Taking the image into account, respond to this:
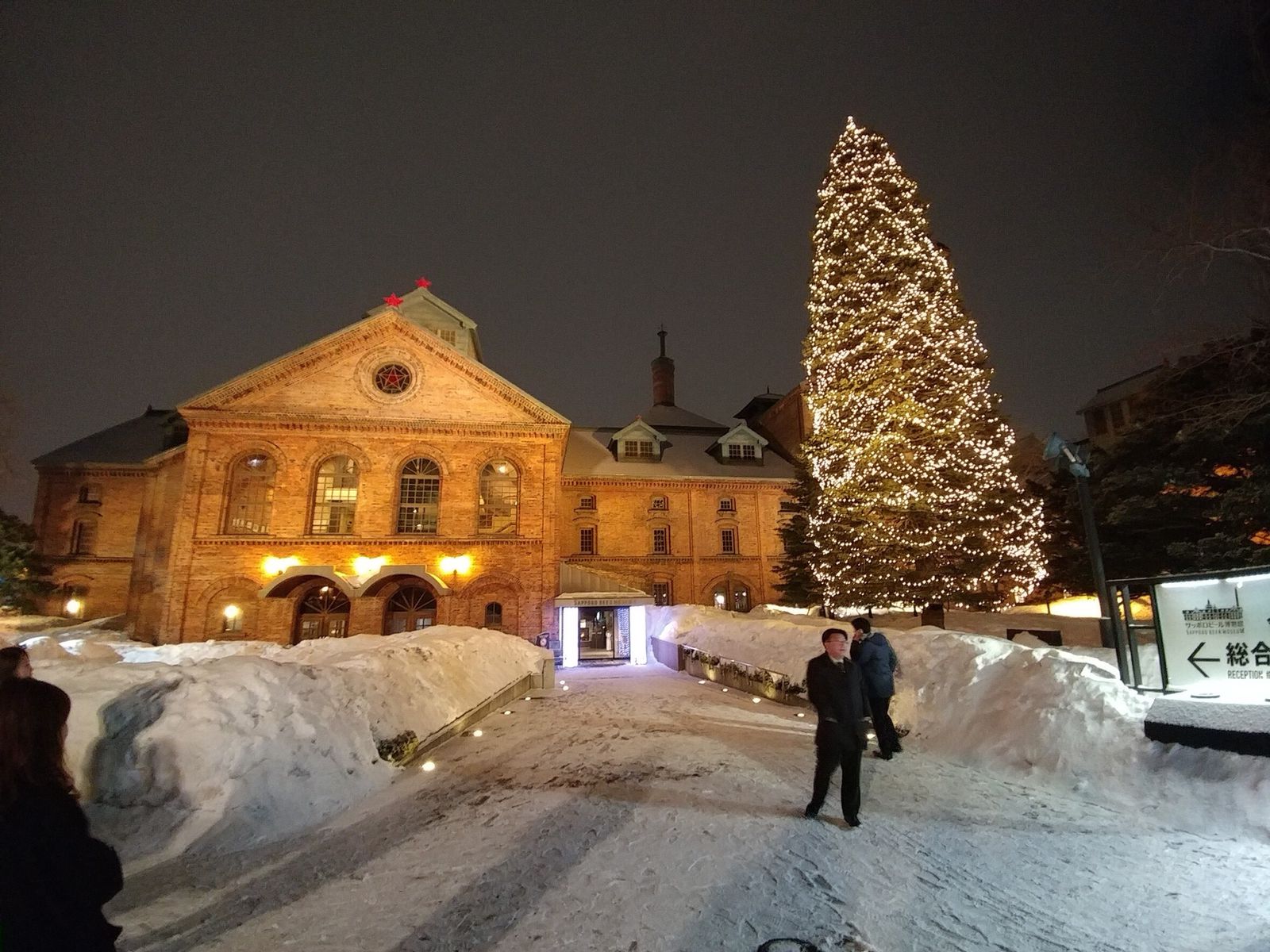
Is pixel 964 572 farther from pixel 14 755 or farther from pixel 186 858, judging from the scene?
pixel 14 755

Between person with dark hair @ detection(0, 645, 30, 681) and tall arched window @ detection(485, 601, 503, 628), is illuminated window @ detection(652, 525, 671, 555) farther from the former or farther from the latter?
person with dark hair @ detection(0, 645, 30, 681)

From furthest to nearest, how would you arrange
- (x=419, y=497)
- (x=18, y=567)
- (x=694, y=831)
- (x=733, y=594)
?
(x=733, y=594) → (x=18, y=567) → (x=419, y=497) → (x=694, y=831)

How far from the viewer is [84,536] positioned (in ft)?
97.2

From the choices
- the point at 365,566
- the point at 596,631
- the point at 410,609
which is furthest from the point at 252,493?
the point at 596,631

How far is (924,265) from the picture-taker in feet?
58.3

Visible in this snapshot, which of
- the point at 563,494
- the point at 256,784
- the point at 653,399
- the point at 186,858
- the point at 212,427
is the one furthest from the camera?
the point at 653,399

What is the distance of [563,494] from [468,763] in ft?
75.8

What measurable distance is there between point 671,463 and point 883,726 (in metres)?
25.4

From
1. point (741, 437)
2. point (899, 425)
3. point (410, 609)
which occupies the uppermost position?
point (741, 437)

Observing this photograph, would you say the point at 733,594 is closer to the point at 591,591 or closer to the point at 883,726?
the point at 591,591

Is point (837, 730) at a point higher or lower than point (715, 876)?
higher

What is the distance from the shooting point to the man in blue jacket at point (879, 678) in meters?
8.30

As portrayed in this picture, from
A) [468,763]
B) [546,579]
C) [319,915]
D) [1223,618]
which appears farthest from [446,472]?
[1223,618]

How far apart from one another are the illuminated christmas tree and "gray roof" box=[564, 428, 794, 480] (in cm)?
1411
